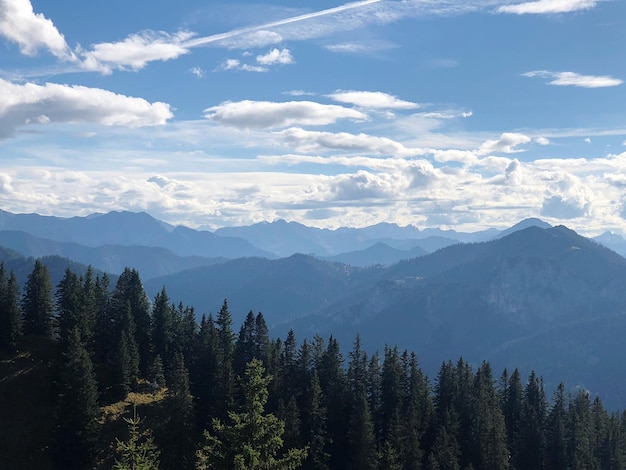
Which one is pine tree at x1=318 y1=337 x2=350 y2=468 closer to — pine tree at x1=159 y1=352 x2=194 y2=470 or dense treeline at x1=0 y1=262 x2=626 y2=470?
dense treeline at x1=0 y1=262 x2=626 y2=470

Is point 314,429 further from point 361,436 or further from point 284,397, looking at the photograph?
point 284,397

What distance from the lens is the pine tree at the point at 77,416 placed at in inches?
3246

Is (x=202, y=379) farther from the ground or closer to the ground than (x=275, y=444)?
closer to the ground

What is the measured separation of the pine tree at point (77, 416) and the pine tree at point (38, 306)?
29491 millimetres

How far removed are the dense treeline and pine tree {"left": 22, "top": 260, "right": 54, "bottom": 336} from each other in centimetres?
21

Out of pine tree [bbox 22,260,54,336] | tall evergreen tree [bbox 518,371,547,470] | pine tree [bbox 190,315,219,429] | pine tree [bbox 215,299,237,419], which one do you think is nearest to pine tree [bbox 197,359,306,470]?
pine tree [bbox 215,299,237,419]

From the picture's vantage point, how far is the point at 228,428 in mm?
31547

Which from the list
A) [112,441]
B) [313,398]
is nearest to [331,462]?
[313,398]

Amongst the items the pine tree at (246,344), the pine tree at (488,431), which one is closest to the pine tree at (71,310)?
the pine tree at (246,344)

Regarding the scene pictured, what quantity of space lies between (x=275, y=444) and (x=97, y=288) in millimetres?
105152

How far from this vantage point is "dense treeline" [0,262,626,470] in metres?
84.8

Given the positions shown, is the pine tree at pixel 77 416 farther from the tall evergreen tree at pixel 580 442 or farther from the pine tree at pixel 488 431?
the tall evergreen tree at pixel 580 442

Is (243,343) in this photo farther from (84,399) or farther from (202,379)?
(84,399)

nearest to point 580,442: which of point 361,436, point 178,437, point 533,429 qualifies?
point 533,429
